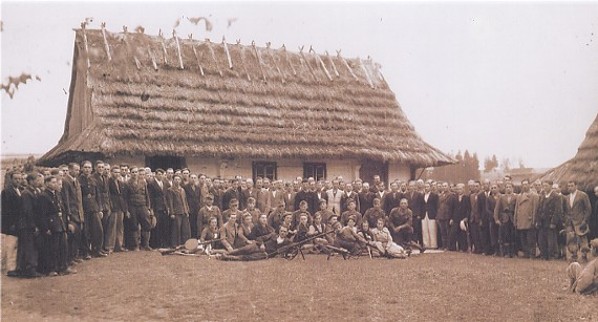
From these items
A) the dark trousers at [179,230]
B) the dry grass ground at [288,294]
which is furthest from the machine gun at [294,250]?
the dark trousers at [179,230]

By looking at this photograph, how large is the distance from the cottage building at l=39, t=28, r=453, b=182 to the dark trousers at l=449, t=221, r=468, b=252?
3348 millimetres

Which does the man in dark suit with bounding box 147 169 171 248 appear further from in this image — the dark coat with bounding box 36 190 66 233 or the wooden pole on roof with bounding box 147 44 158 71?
the wooden pole on roof with bounding box 147 44 158 71

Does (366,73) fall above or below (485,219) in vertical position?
above

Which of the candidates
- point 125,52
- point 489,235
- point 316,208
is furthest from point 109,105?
point 489,235

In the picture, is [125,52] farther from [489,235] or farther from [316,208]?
[489,235]

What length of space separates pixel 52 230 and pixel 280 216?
3640 millimetres

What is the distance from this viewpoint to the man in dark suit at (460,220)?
970 centimetres

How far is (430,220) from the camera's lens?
1010 cm

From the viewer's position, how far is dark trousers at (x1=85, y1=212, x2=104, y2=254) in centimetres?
819

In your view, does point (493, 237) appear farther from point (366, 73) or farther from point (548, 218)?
point (366, 73)

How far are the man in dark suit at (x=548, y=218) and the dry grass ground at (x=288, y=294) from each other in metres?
0.83

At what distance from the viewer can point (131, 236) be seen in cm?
897

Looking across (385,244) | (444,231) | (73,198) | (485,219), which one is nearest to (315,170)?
(444,231)

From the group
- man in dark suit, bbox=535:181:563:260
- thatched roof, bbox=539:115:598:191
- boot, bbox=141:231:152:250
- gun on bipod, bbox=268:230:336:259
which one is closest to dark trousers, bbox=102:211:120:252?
boot, bbox=141:231:152:250
